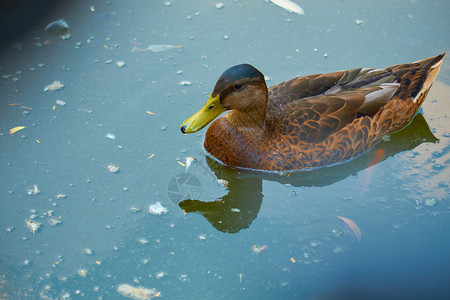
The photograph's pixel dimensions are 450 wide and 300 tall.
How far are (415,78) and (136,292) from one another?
9.29 ft

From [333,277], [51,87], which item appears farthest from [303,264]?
[51,87]

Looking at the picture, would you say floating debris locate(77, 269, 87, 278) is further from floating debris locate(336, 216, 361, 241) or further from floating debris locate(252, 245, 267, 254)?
floating debris locate(336, 216, 361, 241)

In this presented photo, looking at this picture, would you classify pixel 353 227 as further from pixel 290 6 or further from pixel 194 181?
pixel 290 6

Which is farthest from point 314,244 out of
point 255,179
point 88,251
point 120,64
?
point 120,64

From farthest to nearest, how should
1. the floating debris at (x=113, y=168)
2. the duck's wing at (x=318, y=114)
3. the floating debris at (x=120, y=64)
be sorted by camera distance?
the floating debris at (x=120, y=64) → the floating debris at (x=113, y=168) → the duck's wing at (x=318, y=114)

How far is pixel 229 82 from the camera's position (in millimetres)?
3420

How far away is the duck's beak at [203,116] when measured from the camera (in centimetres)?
348

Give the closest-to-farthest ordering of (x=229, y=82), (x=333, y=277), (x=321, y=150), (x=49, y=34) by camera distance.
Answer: (x=333, y=277) → (x=229, y=82) → (x=321, y=150) → (x=49, y=34)

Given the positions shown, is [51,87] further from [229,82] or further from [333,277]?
[333,277]

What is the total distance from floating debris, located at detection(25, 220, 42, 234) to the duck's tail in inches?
118

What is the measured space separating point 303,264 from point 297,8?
10.2ft

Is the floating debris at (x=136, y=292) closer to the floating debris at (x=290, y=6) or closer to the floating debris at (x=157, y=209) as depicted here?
the floating debris at (x=157, y=209)

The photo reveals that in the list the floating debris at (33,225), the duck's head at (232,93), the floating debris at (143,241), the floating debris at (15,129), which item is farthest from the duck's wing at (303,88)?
the floating debris at (15,129)

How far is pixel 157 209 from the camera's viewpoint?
3469 millimetres
